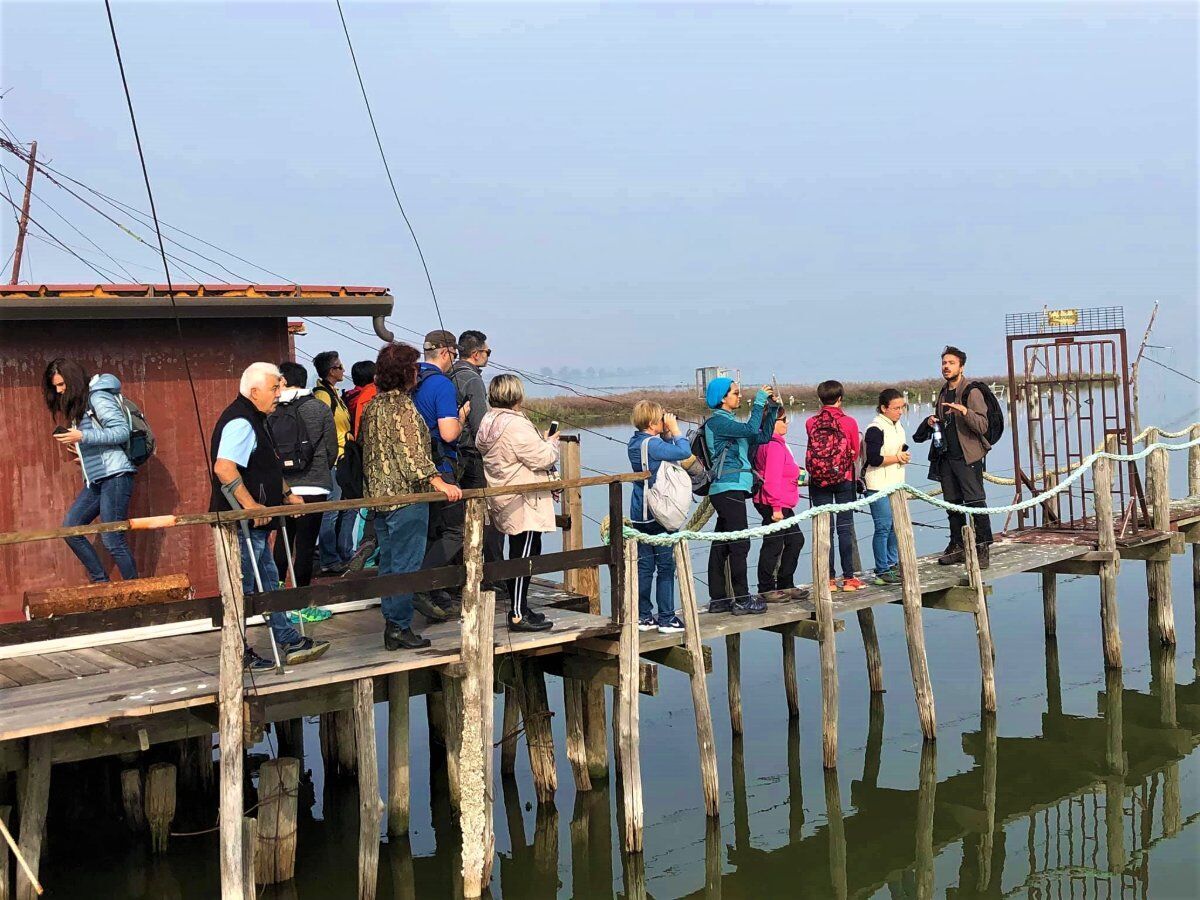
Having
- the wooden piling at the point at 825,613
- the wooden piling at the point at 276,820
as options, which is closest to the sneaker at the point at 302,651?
the wooden piling at the point at 276,820

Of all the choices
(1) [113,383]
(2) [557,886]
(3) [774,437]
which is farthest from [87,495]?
(3) [774,437]

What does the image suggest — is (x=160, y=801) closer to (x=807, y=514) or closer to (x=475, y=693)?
(x=475, y=693)

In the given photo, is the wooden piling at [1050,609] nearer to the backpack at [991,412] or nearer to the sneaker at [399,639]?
the backpack at [991,412]

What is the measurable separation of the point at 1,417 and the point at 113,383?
1113 millimetres

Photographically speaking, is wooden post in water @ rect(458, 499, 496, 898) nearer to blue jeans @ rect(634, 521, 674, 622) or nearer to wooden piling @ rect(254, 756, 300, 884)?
wooden piling @ rect(254, 756, 300, 884)

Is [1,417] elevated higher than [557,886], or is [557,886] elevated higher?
[1,417]

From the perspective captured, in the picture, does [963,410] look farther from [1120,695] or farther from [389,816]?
[389,816]

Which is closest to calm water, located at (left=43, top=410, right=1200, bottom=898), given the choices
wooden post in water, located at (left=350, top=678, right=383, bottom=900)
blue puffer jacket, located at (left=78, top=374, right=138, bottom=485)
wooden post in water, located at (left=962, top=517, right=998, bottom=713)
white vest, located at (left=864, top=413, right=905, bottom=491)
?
wooden post in water, located at (left=350, top=678, right=383, bottom=900)

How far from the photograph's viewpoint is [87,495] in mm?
10391

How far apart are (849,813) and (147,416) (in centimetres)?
727

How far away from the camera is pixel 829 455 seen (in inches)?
446

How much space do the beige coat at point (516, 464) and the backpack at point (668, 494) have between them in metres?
1.20

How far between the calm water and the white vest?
2.78m

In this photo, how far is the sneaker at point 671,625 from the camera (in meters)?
10.1
